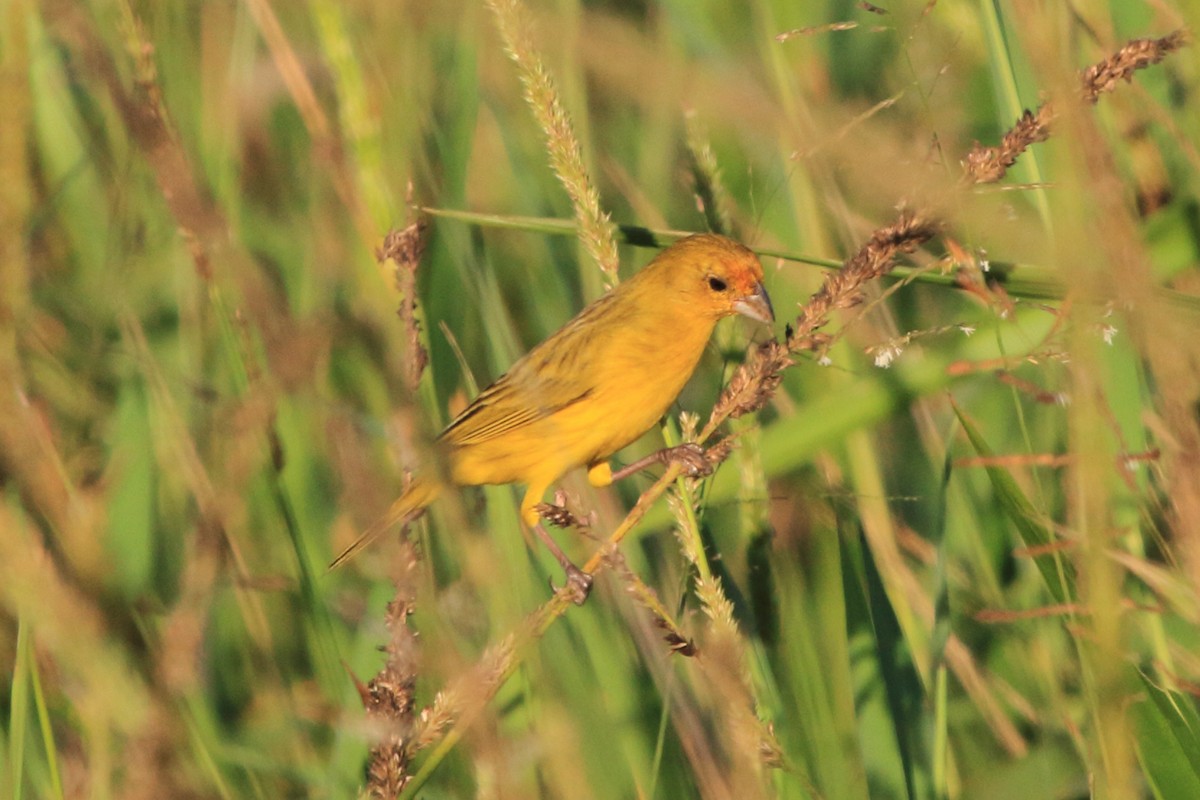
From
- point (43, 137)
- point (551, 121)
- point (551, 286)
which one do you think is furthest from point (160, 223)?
point (551, 121)

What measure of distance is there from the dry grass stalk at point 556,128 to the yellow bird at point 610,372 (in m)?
1.04

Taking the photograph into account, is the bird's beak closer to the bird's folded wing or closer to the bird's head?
the bird's head

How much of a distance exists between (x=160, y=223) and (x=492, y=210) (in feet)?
3.29

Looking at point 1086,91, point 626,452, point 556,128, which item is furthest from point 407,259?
point 626,452

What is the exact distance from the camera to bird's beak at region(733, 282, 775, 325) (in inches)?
122

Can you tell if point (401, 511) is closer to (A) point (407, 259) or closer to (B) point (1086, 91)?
(A) point (407, 259)

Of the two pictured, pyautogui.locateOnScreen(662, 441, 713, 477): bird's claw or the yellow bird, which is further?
the yellow bird

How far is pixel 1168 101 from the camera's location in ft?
9.56

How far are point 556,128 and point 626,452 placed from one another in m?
1.89

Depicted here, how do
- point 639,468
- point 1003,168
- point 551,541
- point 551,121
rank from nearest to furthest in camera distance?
1. point 1003,168
2. point 551,121
3. point 551,541
4. point 639,468

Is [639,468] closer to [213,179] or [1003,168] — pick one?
[213,179]

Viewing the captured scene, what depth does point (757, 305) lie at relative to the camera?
3.16 metres

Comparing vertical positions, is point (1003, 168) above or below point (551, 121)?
below

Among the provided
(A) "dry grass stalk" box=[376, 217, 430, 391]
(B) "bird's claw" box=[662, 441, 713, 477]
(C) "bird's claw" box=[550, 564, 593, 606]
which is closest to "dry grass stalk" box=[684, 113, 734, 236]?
(B) "bird's claw" box=[662, 441, 713, 477]
